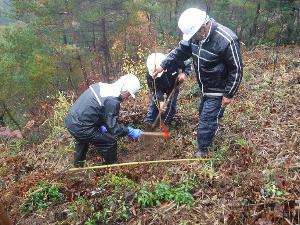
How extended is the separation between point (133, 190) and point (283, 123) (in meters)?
2.90

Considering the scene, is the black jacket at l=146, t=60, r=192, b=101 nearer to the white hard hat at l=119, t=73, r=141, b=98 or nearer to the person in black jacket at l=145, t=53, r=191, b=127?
the person in black jacket at l=145, t=53, r=191, b=127

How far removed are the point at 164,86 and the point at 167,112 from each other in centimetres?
52

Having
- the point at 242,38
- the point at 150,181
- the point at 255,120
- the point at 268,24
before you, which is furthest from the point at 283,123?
the point at 242,38

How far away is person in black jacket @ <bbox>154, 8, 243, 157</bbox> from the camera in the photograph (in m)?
4.79

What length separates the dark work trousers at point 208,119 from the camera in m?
5.23

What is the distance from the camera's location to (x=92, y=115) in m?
5.45

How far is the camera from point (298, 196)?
397 centimetres

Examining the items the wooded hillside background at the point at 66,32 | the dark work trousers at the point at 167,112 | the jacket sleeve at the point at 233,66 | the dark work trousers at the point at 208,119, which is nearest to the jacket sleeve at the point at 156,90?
the dark work trousers at the point at 167,112

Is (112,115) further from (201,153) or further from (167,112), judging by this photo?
(167,112)

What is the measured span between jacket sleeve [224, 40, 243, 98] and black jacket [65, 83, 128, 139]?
65.3 inches

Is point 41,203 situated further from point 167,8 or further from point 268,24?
point 167,8

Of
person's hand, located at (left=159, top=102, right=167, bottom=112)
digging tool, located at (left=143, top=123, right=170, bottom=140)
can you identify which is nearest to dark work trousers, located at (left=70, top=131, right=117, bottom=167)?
digging tool, located at (left=143, top=123, right=170, bottom=140)

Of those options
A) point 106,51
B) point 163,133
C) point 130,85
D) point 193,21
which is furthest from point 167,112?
point 106,51

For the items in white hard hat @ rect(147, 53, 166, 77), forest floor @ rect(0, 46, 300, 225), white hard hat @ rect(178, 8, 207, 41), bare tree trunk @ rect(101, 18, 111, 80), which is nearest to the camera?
forest floor @ rect(0, 46, 300, 225)
